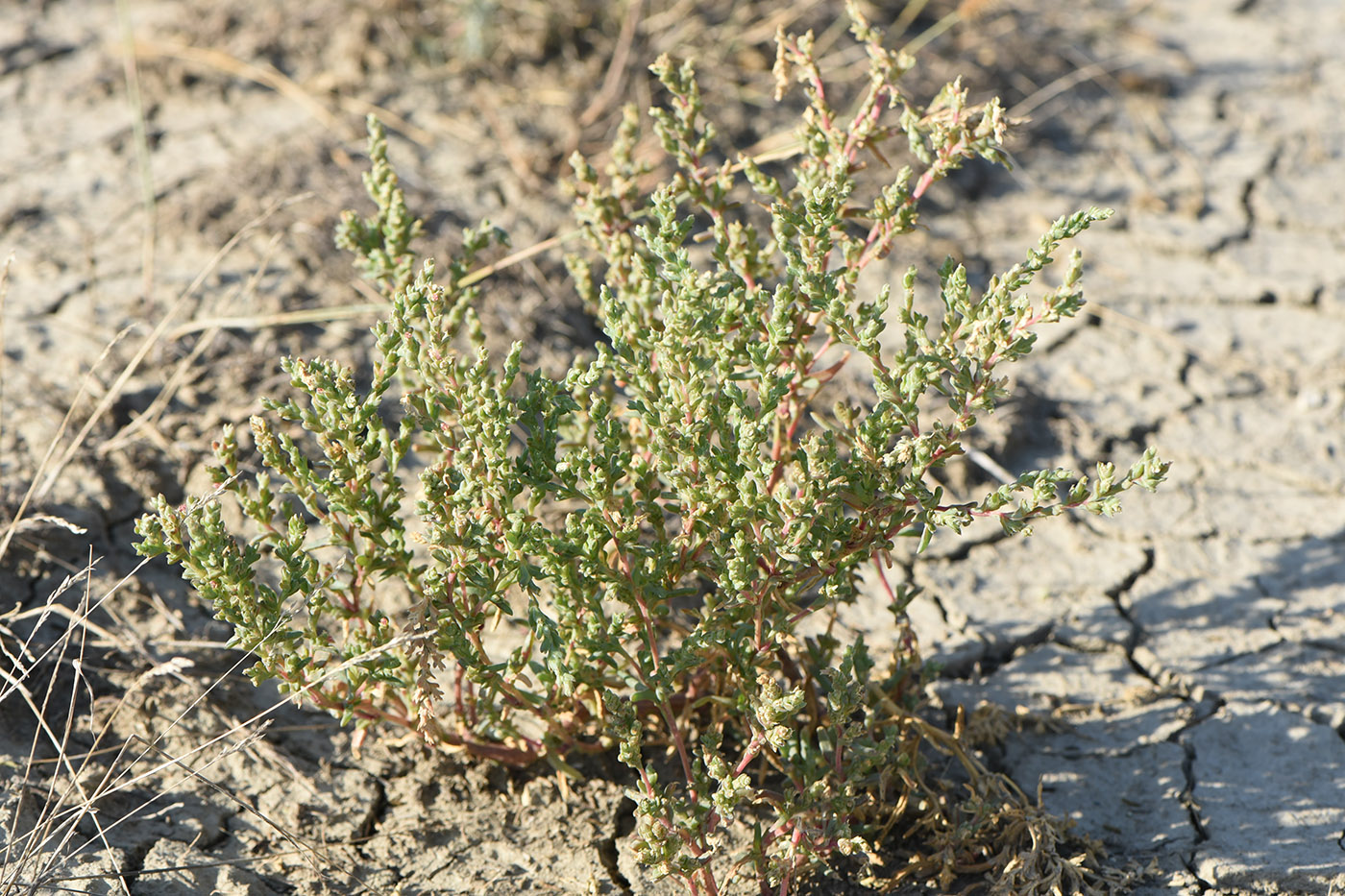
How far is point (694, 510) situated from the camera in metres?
2.09

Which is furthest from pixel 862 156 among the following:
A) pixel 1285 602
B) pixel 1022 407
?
pixel 1285 602

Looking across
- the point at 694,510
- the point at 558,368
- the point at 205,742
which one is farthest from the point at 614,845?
the point at 558,368

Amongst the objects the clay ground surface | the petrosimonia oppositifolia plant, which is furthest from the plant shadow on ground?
the petrosimonia oppositifolia plant

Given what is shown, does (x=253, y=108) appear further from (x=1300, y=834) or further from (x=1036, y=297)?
(x=1300, y=834)

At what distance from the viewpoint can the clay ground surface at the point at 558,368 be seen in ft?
8.00

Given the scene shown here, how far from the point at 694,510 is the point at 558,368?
151cm

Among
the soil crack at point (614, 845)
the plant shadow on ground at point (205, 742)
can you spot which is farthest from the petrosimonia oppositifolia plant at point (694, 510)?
the plant shadow on ground at point (205, 742)

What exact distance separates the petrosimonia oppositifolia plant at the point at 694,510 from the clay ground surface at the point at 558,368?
0.24 meters

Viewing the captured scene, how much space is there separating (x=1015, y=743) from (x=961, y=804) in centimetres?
43

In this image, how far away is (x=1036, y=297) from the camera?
4062mm

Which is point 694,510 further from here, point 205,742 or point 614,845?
point 205,742

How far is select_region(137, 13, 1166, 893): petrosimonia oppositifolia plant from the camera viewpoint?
1.99m

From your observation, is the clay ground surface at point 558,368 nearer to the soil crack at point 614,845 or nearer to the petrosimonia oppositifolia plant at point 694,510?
the soil crack at point 614,845

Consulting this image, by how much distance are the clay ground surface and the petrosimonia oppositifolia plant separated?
0.79ft
